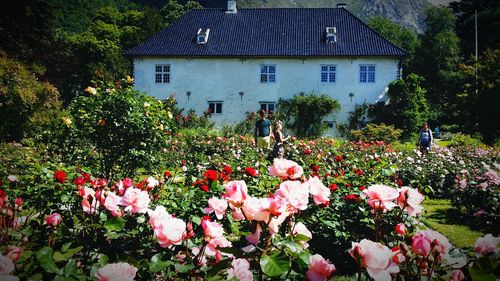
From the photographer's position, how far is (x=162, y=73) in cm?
2836

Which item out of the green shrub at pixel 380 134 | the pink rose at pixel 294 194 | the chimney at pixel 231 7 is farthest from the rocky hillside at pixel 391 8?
the pink rose at pixel 294 194

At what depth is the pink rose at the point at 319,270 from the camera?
1540 millimetres

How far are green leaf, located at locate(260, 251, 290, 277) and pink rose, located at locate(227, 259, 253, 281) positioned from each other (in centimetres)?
11

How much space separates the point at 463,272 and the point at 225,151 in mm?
11607

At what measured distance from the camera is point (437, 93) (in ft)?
145

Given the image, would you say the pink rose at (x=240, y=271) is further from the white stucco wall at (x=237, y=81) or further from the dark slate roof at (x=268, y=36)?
the dark slate roof at (x=268, y=36)

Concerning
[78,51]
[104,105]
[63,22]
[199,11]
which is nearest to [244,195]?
[104,105]

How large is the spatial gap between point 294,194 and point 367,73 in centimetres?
2674

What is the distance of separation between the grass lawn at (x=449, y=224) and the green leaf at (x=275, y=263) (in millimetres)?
4289

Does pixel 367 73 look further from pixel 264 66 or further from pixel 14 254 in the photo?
pixel 14 254

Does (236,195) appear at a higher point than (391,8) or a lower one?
lower

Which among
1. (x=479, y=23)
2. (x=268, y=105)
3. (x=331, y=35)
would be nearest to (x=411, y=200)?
(x=268, y=105)

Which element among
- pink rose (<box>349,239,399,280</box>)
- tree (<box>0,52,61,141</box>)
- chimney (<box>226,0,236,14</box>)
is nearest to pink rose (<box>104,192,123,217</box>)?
pink rose (<box>349,239,399,280</box>)

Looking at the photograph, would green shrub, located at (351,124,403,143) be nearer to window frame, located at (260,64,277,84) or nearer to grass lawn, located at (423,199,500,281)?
window frame, located at (260,64,277,84)
